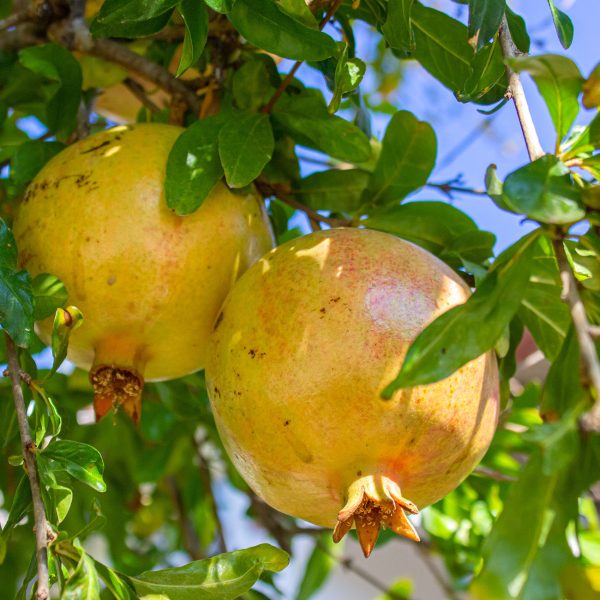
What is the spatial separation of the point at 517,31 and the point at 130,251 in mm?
647

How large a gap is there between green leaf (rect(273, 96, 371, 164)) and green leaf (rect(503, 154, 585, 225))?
1.65 feet

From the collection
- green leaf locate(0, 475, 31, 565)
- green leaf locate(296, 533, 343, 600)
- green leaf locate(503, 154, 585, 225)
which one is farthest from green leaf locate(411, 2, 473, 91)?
green leaf locate(296, 533, 343, 600)

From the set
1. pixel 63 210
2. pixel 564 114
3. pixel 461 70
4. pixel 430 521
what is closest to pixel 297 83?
pixel 461 70

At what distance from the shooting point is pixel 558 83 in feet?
3.12

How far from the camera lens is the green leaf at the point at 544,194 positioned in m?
0.85

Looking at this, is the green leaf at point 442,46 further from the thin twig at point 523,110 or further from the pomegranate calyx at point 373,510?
the pomegranate calyx at point 373,510

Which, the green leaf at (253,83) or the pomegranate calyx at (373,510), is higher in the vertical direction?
the green leaf at (253,83)

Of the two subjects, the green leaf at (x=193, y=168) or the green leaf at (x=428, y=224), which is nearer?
the green leaf at (x=193, y=168)

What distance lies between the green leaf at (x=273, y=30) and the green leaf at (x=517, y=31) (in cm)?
33

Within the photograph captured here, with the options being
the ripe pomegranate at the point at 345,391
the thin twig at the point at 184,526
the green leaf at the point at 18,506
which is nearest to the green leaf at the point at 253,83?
the ripe pomegranate at the point at 345,391

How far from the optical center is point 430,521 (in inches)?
72.7

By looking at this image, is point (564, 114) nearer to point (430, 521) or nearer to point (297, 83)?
point (297, 83)

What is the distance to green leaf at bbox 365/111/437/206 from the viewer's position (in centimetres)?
148

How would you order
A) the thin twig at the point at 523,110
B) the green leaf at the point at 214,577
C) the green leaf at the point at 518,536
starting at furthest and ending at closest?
the green leaf at the point at 214,577
the thin twig at the point at 523,110
the green leaf at the point at 518,536
